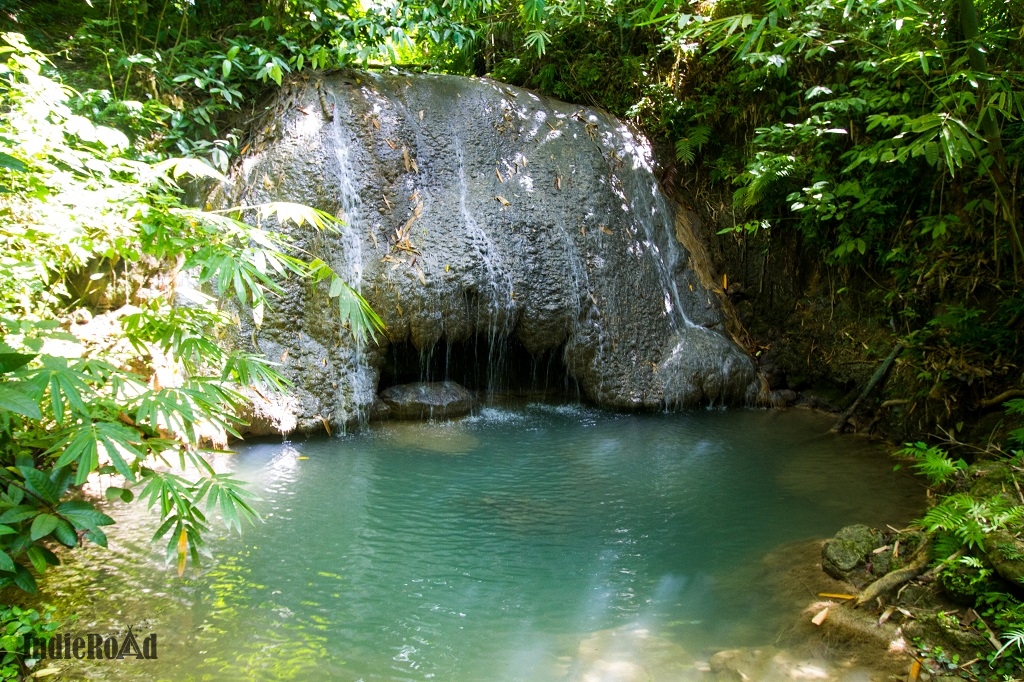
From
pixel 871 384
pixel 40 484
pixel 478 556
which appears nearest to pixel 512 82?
pixel 871 384

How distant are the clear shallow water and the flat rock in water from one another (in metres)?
0.63

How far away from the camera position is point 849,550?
3.34 m

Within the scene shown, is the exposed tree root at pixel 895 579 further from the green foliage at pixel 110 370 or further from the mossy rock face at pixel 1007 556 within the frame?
the green foliage at pixel 110 370

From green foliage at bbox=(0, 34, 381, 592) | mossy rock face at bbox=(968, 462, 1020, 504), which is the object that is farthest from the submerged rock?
mossy rock face at bbox=(968, 462, 1020, 504)

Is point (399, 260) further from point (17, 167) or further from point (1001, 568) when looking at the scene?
point (1001, 568)

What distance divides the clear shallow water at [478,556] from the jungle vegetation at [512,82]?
43 cm

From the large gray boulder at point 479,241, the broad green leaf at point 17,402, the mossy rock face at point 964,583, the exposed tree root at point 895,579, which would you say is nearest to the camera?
the broad green leaf at point 17,402

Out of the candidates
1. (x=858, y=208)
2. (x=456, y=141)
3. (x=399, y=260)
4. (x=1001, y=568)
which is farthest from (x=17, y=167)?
(x=858, y=208)

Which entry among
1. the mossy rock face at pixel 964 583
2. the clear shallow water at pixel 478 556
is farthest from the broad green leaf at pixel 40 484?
the mossy rock face at pixel 964 583

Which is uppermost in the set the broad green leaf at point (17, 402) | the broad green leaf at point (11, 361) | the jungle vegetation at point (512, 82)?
the jungle vegetation at point (512, 82)

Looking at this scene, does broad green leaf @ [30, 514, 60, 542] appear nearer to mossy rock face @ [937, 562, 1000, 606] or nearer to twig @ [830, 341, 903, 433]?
mossy rock face @ [937, 562, 1000, 606]

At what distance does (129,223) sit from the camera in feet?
8.55

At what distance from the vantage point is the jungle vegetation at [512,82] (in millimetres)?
2371

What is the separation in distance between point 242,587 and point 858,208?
6098mm
